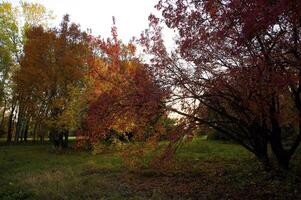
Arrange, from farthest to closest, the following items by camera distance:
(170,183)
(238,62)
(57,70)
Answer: (57,70), (170,183), (238,62)

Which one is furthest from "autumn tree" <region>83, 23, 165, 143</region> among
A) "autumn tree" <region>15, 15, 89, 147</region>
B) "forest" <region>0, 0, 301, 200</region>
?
"autumn tree" <region>15, 15, 89, 147</region>

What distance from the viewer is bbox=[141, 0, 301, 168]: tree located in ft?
17.7

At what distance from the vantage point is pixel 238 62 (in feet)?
22.5

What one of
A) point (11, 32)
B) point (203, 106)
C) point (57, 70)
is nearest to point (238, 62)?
point (203, 106)

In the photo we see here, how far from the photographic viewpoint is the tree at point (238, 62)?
540cm

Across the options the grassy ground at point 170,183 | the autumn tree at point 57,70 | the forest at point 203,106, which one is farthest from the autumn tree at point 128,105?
the autumn tree at point 57,70

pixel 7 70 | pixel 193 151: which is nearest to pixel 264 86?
pixel 193 151

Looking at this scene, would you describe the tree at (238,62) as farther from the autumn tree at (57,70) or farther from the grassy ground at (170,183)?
the autumn tree at (57,70)

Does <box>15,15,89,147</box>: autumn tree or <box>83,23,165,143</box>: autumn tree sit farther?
<box>15,15,89,147</box>: autumn tree

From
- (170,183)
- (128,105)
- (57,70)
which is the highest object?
(57,70)

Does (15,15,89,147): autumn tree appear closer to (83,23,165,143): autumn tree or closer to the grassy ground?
the grassy ground

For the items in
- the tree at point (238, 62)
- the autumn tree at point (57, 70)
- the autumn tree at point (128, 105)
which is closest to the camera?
the tree at point (238, 62)

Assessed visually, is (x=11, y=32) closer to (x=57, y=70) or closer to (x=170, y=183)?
(x=57, y=70)

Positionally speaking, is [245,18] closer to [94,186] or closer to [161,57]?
[161,57]
